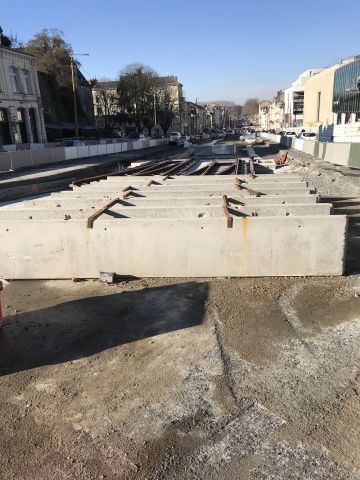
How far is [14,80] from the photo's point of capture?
53.9 m

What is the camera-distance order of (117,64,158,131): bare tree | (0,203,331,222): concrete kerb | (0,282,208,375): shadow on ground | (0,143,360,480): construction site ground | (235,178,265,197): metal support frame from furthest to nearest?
(117,64,158,131): bare tree, (235,178,265,197): metal support frame, (0,203,331,222): concrete kerb, (0,282,208,375): shadow on ground, (0,143,360,480): construction site ground

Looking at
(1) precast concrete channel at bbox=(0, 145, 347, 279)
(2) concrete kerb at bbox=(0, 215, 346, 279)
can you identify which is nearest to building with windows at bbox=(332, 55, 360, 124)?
(1) precast concrete channel at bbox=(0, 145, 347, 279)

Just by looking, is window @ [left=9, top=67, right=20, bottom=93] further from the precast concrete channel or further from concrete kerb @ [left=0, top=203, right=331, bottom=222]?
the precast concrete channel

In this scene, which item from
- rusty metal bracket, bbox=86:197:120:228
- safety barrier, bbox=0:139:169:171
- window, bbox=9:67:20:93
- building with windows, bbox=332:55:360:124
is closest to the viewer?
rusty metal bracket, bbox=86:197:120:228

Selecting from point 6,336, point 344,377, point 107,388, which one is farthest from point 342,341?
point 6,336

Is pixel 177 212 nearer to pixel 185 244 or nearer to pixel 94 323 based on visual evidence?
pixel 185 244

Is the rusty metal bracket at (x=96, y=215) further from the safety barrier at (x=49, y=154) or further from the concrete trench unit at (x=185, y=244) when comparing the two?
the safety barrier at (x=49, y=154)

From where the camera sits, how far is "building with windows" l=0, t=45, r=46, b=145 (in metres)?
51.0

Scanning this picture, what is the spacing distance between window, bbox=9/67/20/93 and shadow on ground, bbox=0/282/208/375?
2163 inches

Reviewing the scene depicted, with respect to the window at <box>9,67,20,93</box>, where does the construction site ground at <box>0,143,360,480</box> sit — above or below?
below

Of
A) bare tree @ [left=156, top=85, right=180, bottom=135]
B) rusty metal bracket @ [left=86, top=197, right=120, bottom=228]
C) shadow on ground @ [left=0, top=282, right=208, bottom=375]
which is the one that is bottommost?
shadow on ground @ [left=0, top=282, right=208, bottom=375]

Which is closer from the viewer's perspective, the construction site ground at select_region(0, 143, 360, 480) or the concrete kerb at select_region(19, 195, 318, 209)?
the construction site ground at select_region(0, 143, 360, 480)

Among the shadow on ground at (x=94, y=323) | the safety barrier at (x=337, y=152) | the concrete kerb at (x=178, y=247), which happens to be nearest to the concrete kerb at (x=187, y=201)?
the concrete kerb at (x=178, y=247)

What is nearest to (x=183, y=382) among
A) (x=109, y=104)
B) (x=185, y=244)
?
(x=185, y=244)
